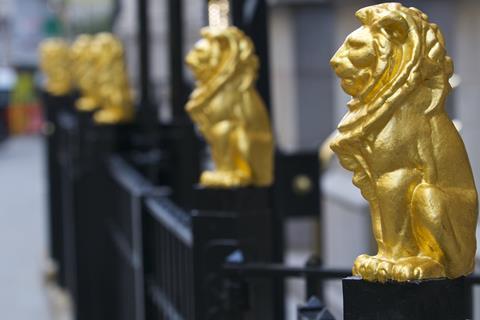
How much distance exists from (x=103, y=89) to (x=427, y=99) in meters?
4.91

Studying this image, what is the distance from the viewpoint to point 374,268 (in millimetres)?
1613

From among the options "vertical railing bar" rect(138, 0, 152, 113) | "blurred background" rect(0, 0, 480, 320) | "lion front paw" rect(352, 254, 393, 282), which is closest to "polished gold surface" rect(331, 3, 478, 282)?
"lion front paw" rect(352, 254, 393, 282)

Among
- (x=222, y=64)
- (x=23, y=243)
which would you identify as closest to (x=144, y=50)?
(x=222, y=64)

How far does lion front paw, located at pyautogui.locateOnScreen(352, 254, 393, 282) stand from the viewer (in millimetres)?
1603

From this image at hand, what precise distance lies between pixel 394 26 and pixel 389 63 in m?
0.05

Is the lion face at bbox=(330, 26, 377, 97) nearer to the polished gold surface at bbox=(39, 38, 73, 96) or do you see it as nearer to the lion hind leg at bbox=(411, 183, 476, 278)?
the lion hind leg at bbox=(411, 183, 476, 278)

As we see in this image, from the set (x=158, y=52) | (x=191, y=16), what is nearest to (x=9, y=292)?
(x=191, y=16)

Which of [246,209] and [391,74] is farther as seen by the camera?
[246,209]

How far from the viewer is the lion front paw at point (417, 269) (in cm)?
158

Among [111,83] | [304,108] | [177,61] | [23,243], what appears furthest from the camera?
[23,243]

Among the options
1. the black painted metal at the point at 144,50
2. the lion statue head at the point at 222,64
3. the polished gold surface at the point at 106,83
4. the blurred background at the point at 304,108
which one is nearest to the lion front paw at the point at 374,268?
the lion statue head at the point at 222,64

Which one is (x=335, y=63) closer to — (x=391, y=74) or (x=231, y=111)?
(x=391, y=74)

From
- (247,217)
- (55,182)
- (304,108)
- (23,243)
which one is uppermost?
(304,108)

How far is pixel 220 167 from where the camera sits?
288 centimetres
